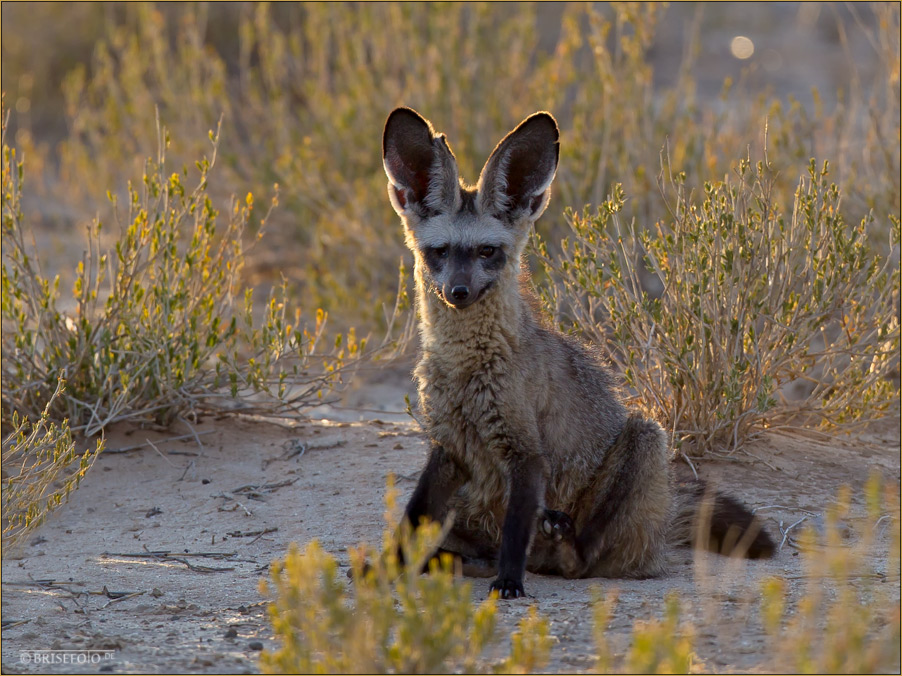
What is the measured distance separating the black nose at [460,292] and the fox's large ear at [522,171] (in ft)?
1.46

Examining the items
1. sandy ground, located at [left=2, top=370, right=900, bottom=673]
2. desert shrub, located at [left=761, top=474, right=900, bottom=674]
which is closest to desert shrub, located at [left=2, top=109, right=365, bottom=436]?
sandy ground, located at [left=2, top=370, right=900, bottom=673]

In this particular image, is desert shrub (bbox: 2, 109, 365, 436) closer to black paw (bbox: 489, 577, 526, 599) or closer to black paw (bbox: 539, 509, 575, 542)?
black paw (bbox: 539, 509, 575, 542)

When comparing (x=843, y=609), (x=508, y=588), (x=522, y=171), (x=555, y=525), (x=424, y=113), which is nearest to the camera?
(x=843, y=609)

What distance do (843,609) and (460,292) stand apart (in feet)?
6.57

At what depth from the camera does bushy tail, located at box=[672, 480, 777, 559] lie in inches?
184

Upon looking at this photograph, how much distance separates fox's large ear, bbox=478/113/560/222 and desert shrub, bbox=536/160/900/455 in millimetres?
620

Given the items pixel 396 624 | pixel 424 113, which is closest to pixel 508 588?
pixel 396 624

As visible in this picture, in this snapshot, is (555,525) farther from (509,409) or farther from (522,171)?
(522,171)

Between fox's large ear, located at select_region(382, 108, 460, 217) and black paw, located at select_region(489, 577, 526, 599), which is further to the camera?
fox's large ear, located at select_region(382, 108, 460, 217)

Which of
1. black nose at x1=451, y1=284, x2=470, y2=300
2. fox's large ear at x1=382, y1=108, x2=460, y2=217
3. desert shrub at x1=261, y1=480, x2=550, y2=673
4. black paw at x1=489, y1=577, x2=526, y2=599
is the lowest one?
black paw at x1=489, y1=577, x2=526, y2=599

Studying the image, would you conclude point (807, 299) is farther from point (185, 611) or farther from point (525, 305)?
point (185, 611)

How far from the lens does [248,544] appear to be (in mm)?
5102

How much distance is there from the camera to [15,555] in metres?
4.97

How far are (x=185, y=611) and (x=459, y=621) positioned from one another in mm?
1624
